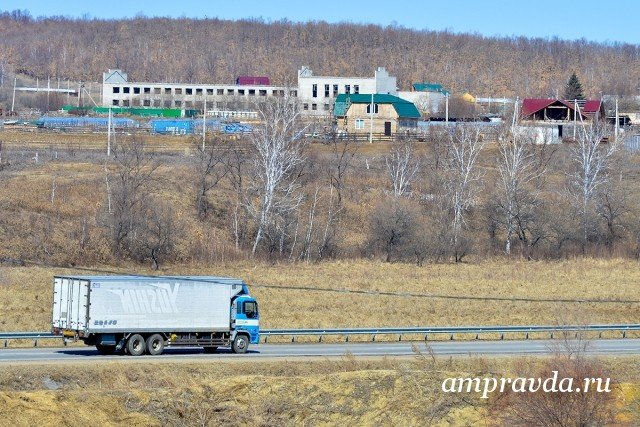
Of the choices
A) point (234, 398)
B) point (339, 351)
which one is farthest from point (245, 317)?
point (234, 398)

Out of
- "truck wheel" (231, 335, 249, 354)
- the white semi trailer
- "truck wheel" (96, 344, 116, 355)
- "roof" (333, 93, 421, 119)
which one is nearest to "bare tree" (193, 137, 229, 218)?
the white semi trailer

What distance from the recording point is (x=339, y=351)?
32.2 metres

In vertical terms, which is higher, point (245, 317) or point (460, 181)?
point (460, 181)

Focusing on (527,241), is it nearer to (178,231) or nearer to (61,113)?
(178,231)

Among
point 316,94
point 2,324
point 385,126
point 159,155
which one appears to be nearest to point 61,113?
point 316,94

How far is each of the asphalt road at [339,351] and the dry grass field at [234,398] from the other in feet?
6.22

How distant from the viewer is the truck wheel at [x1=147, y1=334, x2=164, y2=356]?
3111cm

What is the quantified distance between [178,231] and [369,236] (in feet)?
32.6

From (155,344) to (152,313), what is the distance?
0.94 metres

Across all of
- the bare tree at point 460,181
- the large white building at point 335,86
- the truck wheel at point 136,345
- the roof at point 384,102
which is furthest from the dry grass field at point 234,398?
the large white building at point 335,86

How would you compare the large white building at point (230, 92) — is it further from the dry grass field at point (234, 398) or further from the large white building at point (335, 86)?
the dry grass field at point (234, 398)

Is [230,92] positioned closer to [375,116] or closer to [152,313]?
[375,116]

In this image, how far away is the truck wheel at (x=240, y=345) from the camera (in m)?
32.2

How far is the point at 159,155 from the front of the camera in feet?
242
